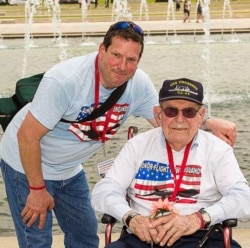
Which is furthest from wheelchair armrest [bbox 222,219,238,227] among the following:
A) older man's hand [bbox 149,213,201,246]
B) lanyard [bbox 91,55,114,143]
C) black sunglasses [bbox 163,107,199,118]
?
lanyard [bbox 91,55,114,143]

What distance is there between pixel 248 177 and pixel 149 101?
378cm

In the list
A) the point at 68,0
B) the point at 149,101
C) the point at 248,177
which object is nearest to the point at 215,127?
the point at 149,101

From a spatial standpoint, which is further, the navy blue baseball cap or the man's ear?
the man's ear

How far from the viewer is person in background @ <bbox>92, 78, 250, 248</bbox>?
10.8 ft

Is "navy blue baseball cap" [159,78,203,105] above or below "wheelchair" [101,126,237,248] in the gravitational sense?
above

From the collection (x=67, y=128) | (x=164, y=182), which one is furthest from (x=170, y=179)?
(x=67, y=128)

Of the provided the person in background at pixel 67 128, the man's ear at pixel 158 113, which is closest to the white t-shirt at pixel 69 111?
the person in background at pixel 67 128

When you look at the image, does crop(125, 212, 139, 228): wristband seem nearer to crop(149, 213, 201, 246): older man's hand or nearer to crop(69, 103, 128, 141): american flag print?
crop(149, 213, 201, 246): older man's hand

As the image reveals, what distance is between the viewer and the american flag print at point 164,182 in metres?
3.37

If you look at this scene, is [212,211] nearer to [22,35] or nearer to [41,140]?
[41,140]

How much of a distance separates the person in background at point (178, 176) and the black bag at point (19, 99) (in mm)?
560

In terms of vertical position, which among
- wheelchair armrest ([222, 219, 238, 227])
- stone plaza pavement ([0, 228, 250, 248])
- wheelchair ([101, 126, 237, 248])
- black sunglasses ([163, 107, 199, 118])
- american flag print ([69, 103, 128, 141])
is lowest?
stone plaza pavement ([0, 228, 250, 248])

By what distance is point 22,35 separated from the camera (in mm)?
24375

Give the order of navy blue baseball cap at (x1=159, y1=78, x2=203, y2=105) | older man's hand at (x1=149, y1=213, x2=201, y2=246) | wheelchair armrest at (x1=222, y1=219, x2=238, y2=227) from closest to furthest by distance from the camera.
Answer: older man's hand at (x1=149, y1=213, x2=201, y2=246), wheelchair armrest at (x1=222, y1=219, x2=238, y2=227), navy blue baseball cap at (x1=159, y1=78, x2=203, y2=105)
